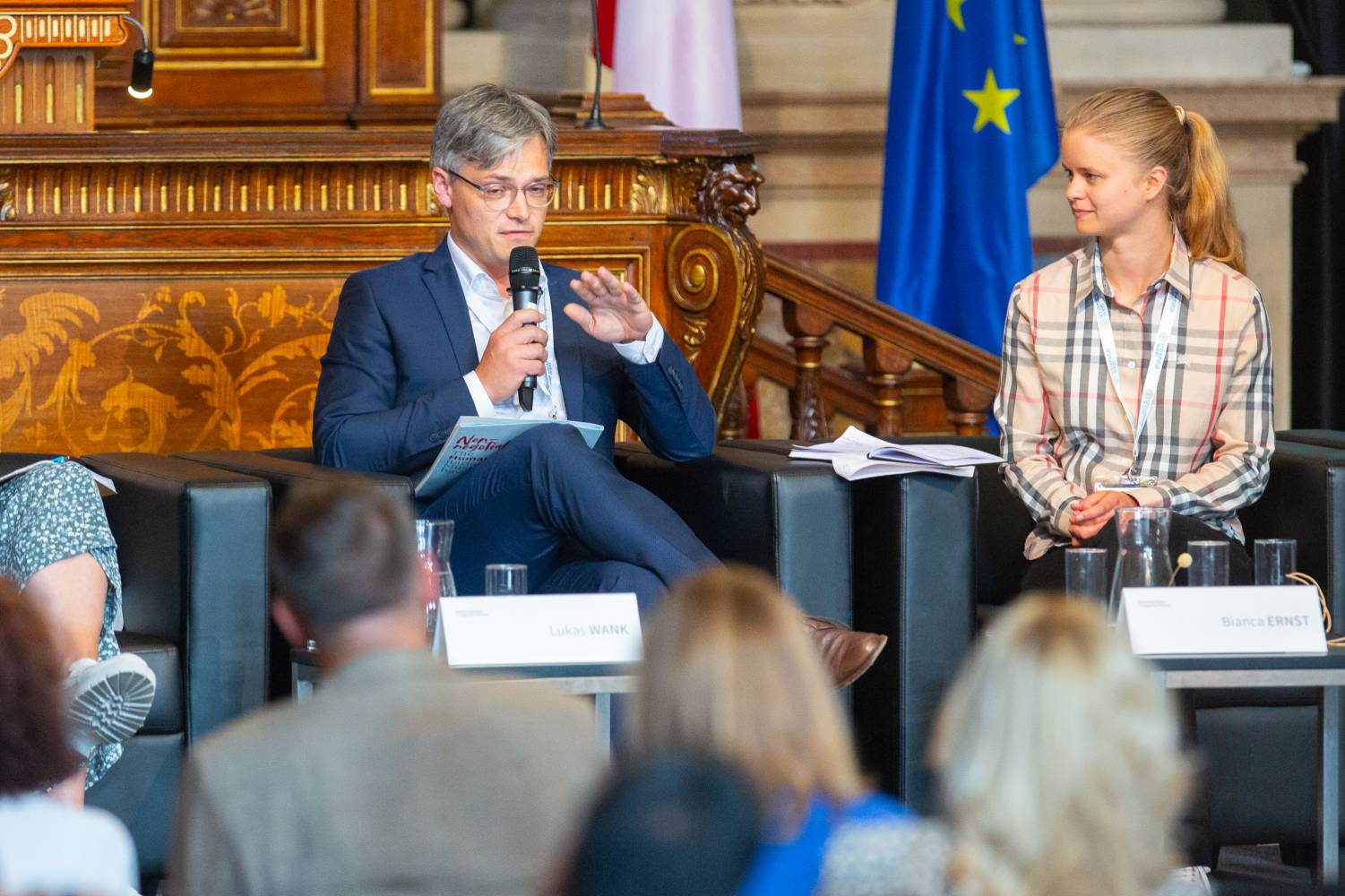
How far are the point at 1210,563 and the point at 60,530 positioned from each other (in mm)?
1652

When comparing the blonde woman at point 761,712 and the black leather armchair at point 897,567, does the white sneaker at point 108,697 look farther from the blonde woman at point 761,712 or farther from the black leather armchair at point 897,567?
the blonde woman at point 761,712

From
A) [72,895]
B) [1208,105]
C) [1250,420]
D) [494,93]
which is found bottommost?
[72,895]

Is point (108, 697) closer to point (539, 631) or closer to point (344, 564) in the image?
point (539, 631)

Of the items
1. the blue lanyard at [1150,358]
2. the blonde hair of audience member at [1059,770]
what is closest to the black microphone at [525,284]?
the blue lanyard at [1150,358]

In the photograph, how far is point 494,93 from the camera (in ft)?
11.2

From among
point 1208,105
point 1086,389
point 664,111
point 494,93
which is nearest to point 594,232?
point 494,93

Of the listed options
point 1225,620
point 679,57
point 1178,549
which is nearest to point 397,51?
point 679,57

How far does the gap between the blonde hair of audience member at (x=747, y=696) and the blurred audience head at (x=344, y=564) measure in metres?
0.32

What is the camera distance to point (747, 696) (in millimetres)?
1337

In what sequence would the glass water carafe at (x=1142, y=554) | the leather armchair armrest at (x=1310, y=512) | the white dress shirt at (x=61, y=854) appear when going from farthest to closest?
the leather armchair armrest at (x=1310, y=512) → the glass water carafe at (x=1142, y=554) → the white dress shirt at (x=61, y=854)

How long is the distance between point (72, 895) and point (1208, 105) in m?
5.52

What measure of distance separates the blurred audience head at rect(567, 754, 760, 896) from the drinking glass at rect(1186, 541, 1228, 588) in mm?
1765

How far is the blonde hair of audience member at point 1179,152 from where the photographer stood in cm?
343

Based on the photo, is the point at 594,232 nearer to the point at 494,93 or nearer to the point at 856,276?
the point at 494,93
